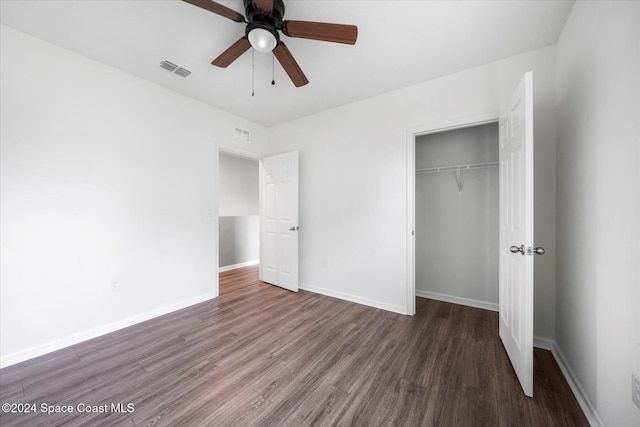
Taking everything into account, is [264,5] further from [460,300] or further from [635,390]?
[460,300]

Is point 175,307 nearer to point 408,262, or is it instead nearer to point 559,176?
point 408,262

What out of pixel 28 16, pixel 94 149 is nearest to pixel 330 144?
pixel 94 149

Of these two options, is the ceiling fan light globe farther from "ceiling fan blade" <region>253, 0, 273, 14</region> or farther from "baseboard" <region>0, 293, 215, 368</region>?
"baseboard" <region>0, 293, 215, 368</region>

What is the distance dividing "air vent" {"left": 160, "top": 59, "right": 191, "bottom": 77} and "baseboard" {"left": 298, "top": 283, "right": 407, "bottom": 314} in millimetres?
3072

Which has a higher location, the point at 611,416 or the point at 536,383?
the point at 611,416

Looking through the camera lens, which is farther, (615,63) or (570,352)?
(570,352)

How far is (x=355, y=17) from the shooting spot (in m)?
1.70

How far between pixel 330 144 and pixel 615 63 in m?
2.56

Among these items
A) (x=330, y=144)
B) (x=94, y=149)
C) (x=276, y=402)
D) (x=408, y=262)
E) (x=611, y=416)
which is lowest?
(x=276, y=402)

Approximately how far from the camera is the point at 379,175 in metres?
2.87

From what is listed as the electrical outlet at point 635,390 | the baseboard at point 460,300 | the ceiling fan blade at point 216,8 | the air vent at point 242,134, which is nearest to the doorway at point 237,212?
the air vent at point 242,134

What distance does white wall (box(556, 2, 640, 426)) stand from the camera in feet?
3.36

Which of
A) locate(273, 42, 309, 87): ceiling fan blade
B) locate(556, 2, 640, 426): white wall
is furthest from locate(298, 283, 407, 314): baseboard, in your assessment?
locate(273, 42, 309, 87): ceiling fan blade

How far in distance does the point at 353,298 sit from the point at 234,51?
2.91 meters
